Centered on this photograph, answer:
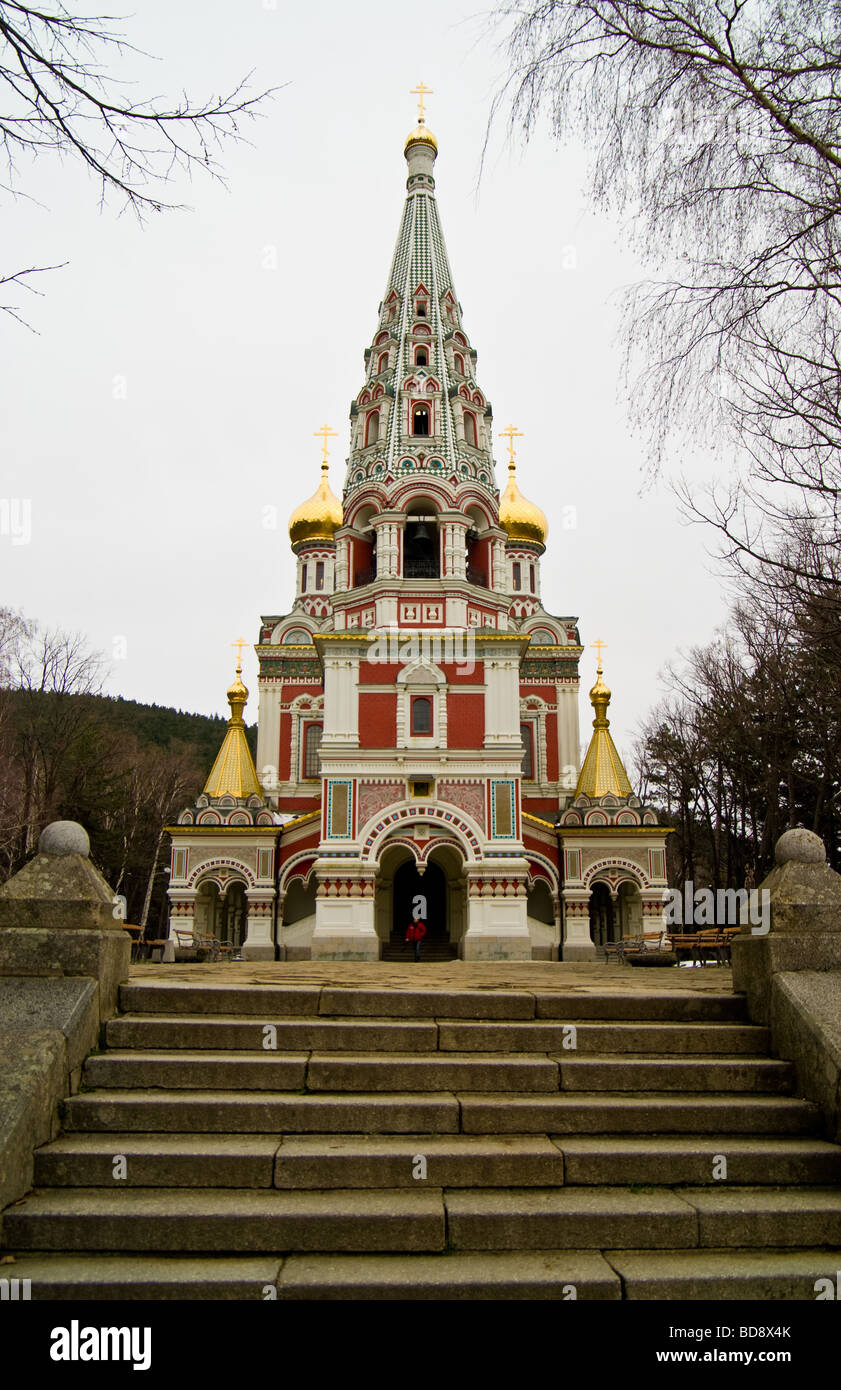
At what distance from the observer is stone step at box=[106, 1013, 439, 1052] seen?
19.7 ft

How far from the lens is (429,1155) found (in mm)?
4984

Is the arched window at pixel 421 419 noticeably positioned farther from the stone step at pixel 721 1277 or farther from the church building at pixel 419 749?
the stone step at pixel 721 1277

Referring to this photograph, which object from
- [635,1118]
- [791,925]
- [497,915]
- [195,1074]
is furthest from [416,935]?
[635,1118]

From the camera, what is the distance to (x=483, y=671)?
2516cm

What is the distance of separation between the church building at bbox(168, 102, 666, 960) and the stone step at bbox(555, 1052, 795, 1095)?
17.8 meters

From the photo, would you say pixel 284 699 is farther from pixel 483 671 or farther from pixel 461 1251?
pixel 461 1251

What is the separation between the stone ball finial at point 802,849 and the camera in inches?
268

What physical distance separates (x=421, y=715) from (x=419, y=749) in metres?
1.01

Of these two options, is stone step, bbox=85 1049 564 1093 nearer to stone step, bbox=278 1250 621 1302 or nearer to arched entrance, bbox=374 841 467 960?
stone step, bbox=278 1250 621 1302

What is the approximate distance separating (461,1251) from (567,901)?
23.5m

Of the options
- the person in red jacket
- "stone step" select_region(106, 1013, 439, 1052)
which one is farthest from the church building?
"stone step" select_region(106, 1013, 439, 1052)

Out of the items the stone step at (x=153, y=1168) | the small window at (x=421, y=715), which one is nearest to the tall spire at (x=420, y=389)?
the small window at (x=421, y=715)
